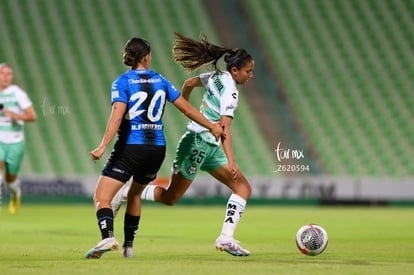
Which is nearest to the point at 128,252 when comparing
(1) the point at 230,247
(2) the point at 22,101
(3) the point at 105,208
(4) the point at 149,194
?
(3) the point at 105,208

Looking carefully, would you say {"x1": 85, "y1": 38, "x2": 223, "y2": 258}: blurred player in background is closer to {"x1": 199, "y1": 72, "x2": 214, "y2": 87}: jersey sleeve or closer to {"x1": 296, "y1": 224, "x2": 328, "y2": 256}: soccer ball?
{"x1": 199, "y1": 72, "x2": 214, "y2": 87}: jersey sleeve

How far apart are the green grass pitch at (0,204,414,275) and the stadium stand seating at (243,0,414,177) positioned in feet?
9.73

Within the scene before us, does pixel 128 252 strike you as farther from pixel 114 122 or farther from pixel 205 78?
pixel 205 78

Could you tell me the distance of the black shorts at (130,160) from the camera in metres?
7.31

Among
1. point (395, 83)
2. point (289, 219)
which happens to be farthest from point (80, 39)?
point (289, 219)

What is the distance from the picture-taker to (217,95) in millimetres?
8164

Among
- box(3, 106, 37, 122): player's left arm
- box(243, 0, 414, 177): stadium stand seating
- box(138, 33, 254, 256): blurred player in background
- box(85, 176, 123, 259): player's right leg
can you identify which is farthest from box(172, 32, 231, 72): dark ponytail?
box(243, 0, 414, 177): stadium stand seating

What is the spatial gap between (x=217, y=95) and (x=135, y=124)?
109 centimetres

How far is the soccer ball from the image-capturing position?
787cm

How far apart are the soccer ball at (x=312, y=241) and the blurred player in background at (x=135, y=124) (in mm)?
1299

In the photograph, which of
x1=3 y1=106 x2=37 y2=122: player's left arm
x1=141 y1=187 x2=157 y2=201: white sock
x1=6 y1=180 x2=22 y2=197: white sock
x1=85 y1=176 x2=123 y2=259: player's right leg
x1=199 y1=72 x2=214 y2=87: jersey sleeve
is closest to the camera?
x1=85 y1=176 x2=123 y2=259: player's right leg

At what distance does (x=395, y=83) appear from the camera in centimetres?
2186

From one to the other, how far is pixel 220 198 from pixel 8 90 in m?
7.60

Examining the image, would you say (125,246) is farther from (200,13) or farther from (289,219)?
(200,13)
